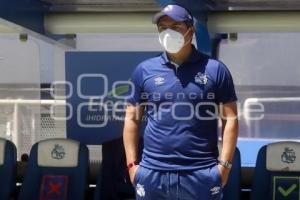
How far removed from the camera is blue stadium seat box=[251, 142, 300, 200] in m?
4.02

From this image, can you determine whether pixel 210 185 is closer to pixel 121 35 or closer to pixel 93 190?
pixel 93 190

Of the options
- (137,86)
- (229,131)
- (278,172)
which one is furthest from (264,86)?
(137,86)

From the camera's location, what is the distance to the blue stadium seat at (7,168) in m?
4.33

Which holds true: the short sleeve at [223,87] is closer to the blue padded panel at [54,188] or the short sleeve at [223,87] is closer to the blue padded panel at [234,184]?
the blue padded panel at [234,184]

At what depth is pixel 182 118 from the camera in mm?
2674

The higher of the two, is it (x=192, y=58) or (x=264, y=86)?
(x=192, y=58)

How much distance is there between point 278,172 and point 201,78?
1591mm

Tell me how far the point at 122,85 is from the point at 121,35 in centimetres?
40

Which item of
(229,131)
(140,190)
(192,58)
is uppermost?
(192,58)

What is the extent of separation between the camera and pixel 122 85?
188 inches

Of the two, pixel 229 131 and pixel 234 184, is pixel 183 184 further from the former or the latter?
pixel 234 184

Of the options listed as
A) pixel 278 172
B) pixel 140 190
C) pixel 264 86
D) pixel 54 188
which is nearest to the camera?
pixel 140 190

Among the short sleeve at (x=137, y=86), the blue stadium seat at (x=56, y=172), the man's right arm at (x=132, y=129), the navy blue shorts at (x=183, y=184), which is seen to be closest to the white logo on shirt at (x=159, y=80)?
the short sleeve at (x=137, y=86)

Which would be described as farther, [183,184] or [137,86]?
[137,86]
